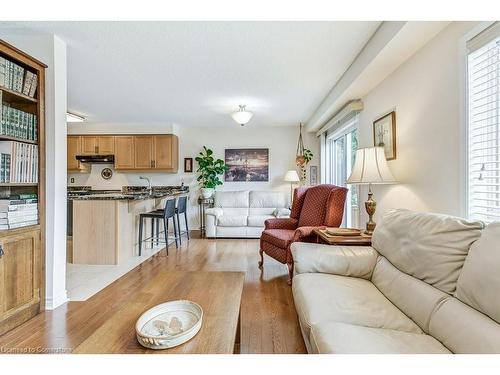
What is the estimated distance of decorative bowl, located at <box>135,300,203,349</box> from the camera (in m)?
0.99

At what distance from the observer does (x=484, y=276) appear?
101 cm

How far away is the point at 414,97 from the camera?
220cm

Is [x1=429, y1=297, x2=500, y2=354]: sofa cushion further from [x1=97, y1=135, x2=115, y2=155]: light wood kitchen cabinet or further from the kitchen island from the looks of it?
[x1=97, y1=135, x2=115, y2=155]: light wood kitchen cabinet

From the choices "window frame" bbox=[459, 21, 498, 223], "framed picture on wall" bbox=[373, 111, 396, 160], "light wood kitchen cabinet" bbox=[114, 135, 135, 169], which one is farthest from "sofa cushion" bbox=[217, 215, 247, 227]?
"window frame" bbox=[459, 21, 498, 223]

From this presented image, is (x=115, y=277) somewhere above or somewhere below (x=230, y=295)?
below

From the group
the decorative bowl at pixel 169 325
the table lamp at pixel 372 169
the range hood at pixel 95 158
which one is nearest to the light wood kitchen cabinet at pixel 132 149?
the range hood at pixel 95 158

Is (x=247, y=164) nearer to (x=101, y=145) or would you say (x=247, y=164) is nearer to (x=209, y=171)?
(x=209, y=171)

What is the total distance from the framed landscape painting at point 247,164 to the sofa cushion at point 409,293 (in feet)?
14.1

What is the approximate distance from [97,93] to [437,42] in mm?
3973

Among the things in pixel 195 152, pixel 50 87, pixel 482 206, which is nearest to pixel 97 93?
pixel 50 87

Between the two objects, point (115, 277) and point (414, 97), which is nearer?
point (414, 97)

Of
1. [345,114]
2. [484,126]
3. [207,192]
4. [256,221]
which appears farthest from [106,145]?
[484,126]
